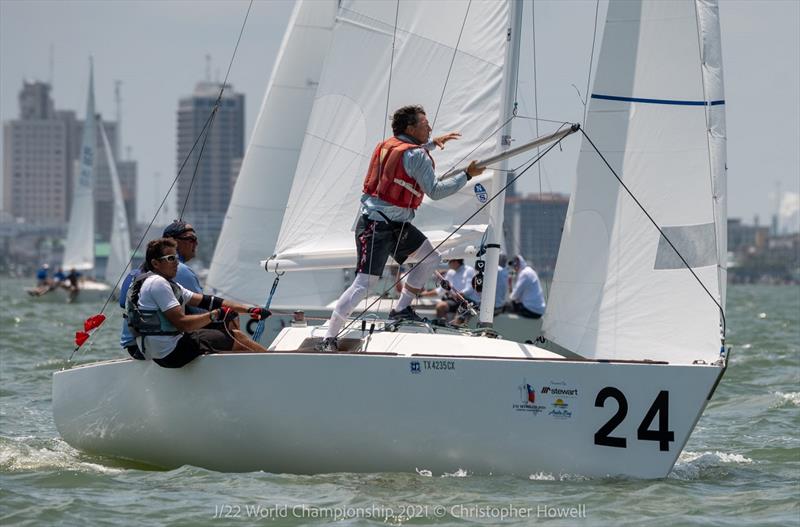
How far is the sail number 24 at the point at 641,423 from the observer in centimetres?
750

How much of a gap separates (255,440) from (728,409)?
5201 mm

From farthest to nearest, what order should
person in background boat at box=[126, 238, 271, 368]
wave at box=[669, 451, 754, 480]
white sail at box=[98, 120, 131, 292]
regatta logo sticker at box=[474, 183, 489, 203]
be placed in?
white sail at box=[98, 120, 131, 292] → regatta logo sticker at box=[474, 183, 489, 203] → wave at box=[669, 451, 754, 480] → person in background boat at box=[126, 238, 271, 368]

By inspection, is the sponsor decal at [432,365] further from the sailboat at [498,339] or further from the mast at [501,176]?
the mast at [501,176]

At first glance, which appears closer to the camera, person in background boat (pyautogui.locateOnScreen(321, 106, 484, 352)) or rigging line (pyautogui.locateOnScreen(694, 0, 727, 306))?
person in background boat (pyautogui.locateOnScreen(321, 106, 484, 352))

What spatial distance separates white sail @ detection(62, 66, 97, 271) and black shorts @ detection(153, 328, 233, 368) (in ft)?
127

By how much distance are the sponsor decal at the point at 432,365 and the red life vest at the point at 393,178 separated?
1195mm

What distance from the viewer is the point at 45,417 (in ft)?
34.9

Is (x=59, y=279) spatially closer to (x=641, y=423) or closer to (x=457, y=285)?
(x=457, y=285)

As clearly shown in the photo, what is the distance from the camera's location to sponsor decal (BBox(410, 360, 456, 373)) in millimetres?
7523

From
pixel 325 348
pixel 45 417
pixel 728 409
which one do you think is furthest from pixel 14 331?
pixel 325 348

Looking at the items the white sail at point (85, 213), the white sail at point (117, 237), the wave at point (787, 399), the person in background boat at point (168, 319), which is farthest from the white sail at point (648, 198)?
the white sail at point (117, 237)

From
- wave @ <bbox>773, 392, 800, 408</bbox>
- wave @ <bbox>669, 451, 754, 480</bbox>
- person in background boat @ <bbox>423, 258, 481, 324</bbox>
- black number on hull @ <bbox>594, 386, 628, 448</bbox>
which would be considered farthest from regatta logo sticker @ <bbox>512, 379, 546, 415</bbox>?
person in background boat @ <bbox>423, 258, 481, 324</bbox>

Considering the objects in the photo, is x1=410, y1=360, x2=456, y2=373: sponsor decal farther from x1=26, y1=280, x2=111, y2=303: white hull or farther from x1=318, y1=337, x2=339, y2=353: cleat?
x1=26, y1=280, x2=111, y2=303: white hull

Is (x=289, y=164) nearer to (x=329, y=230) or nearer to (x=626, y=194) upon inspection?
(x=329, y=230)
